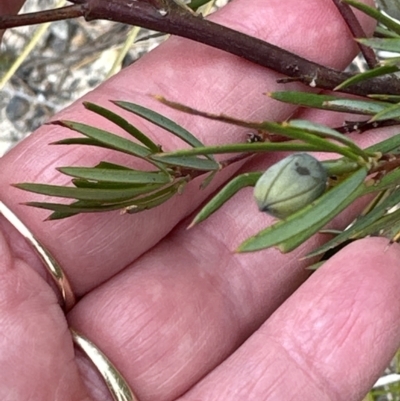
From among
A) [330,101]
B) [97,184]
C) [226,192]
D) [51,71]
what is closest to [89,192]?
[97,184]

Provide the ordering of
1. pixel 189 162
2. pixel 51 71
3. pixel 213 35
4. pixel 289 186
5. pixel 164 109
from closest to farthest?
1. pixel 289 186
2. pixel 189 162
3. pixel 213 35
4. pixel 164 109
5. pixel 51 71

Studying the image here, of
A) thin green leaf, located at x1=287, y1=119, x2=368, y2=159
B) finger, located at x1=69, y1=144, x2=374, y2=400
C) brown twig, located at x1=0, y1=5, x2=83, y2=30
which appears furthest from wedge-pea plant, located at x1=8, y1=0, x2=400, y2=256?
finger, located at x1=69, y1=144, x2=374, y2=400

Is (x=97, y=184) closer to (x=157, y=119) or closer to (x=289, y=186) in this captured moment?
(x=157, y=119)

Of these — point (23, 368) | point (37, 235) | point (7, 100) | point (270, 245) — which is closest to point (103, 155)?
point (37, 235)

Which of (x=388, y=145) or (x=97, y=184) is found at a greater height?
(x=97, y=184)

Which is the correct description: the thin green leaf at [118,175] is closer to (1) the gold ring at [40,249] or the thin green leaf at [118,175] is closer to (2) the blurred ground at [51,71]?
(1) the gold ring at [40,249]

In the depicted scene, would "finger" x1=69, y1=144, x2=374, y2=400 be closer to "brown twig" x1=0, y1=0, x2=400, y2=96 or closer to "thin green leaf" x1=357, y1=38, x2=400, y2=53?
"brown twig" x1=0, y1=0, x2=400, y2=96

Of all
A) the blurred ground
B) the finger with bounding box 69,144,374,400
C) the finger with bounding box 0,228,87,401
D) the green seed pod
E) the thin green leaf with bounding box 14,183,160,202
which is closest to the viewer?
the green seed pod
